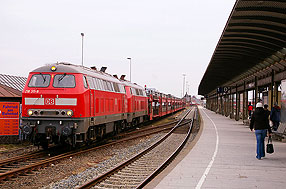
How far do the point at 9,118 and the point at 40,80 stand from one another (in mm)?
3630

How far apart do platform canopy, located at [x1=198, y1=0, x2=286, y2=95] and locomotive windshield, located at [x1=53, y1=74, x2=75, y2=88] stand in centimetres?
599

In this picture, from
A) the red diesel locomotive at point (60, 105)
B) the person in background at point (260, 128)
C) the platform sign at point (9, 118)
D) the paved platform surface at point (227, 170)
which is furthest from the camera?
the platform sign at point (9, 118)

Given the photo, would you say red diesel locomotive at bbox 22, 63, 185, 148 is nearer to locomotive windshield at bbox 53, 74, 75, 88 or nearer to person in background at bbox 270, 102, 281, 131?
locomotive windshield at bbox 53, 74, 75, 88

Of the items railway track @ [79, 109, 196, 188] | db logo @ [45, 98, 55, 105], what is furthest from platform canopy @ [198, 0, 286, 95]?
db logo @ [45, 98, 55, 105]

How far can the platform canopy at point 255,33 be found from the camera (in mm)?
10977

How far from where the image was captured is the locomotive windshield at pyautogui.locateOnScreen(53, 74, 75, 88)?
13.3 m

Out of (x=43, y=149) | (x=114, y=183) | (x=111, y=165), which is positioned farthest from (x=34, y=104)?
(x=114, y=183)

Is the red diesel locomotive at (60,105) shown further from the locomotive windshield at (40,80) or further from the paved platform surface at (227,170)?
the paved platform surface at (227,170)

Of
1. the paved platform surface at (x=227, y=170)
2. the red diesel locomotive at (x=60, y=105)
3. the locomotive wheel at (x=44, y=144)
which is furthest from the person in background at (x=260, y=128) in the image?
the locomotive wheel at (x=44, y=144)

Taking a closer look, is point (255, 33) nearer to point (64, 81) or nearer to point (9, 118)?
point (64, 81)

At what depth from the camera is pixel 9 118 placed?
1605 cm

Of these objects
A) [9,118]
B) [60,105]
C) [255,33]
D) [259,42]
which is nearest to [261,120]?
[255,33]

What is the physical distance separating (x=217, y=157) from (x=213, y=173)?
2.83 metres

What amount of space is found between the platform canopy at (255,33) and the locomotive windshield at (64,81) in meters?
5.99
